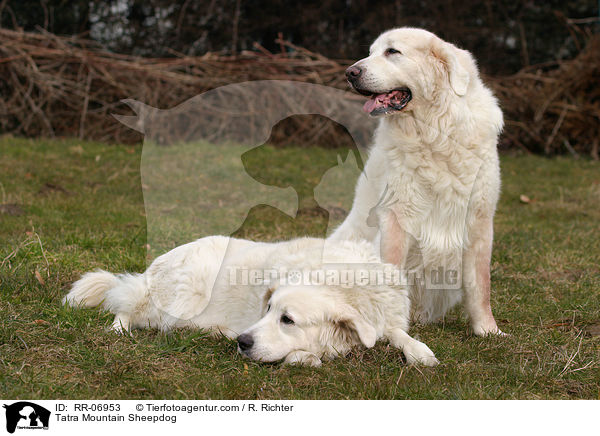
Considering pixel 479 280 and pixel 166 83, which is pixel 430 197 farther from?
pixel 166 83

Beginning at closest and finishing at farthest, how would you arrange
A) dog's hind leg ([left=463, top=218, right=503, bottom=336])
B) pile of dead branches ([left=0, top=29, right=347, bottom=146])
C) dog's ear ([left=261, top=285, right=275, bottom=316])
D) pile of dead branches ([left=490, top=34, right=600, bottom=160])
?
dog's ear ([left=261, top=285, right=275, bottom=316])
dog's hind leg ([left=463, top=218, right=503, bottom=336])
pile of dead branches ([left=0, top=29, right=347, bottom=146])
pile of dead branches ([left=490, top=34, right=600, bottom=160])

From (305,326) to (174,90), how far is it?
7521mm

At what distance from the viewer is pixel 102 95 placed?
984cm

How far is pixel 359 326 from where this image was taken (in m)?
2.83

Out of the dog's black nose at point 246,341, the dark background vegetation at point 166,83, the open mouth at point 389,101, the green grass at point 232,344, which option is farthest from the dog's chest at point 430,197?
the dark background vegetation at point 166,83

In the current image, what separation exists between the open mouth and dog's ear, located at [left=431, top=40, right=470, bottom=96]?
23cm

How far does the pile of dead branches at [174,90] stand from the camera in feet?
30.9

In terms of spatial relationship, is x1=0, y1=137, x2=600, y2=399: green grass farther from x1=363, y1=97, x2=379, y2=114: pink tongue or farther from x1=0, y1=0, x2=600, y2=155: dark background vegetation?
x1=0, y1=0, x2=600, y2=155: dark background vegetation

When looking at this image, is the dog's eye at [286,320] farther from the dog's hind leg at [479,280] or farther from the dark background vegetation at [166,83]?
the dark background vegetation at [166,83]

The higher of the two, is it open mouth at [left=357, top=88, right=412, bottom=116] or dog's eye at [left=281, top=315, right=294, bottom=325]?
open mouth at [left=357, top=88, right=412, bottom=116]

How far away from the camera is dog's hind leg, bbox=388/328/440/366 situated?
290cm

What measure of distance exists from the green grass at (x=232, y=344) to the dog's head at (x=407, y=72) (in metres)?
0.96

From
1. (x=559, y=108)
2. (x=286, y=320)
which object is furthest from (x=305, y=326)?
(x=559, y=108)
